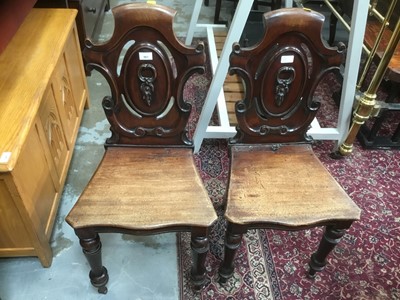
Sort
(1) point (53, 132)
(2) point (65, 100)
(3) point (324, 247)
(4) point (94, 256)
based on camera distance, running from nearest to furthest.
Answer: (4) point (94, 256) → (3) point (324, 247) → (1) point (53, 132) → (2) point (65, 100)

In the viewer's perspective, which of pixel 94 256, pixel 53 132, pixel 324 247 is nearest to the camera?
pixel 94 256

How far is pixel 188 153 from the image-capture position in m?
1.41

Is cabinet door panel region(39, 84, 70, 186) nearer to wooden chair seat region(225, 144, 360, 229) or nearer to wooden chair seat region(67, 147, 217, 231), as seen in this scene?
wooden chair seat region(67, 147, 217, 231)

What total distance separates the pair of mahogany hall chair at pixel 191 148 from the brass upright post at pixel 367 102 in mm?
567

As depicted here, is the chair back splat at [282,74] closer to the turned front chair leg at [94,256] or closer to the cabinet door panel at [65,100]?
the turned front chair leg at [94,256]

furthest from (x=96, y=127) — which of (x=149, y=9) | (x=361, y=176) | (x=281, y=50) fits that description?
(x=361, y=176)

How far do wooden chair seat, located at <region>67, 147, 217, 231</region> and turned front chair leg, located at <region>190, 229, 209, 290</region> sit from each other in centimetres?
7

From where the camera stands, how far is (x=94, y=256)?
4.07 ft

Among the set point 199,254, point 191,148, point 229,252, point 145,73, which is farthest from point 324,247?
point 145,73

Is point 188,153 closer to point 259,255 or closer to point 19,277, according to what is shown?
point 259,255

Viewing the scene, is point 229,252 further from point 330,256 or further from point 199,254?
point 330,256

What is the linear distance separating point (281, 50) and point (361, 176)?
1.04 m

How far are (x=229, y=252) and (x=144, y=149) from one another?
0.50 m

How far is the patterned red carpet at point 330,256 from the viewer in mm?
1446
